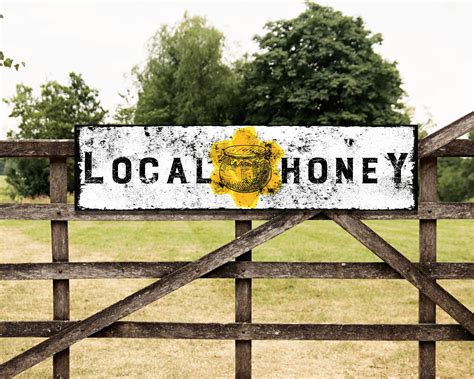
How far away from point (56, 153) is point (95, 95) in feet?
156

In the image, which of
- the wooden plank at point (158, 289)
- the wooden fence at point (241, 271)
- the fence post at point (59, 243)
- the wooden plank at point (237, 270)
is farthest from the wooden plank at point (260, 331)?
the wooden plank at point (237, 270)

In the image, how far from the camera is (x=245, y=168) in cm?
630

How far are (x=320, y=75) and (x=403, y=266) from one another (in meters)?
45.6

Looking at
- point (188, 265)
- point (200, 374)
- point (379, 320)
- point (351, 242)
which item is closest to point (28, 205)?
point (188, 265)

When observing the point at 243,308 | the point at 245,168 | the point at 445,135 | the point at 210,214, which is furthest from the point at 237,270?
the point at 445,135

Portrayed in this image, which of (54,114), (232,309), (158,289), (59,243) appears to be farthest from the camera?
(54,114)

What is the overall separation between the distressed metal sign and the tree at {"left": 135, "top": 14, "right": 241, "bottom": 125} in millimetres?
47356

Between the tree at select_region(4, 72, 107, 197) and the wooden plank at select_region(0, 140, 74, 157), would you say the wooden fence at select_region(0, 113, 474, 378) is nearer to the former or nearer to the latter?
the wooden plank at select_region(0, 140, 74, 157)

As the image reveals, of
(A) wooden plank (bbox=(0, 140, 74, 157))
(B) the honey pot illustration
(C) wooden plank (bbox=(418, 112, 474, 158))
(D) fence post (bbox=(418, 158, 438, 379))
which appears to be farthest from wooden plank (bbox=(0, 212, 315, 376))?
(A) wooden plank (bbox=(0, 140, 74, 157))

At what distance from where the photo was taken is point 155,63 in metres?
57.1

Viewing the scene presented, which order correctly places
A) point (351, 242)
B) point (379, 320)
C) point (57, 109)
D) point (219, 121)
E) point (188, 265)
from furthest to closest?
point (219, 121) < point (57, 109) < point (351, 242) < point (379, 320) < point (188, 265)

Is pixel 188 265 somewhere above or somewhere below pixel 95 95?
below

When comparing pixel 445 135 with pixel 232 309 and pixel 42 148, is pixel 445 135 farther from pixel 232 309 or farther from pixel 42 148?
pixel 232 309

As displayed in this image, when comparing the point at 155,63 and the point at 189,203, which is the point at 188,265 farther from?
the point at 155,63
